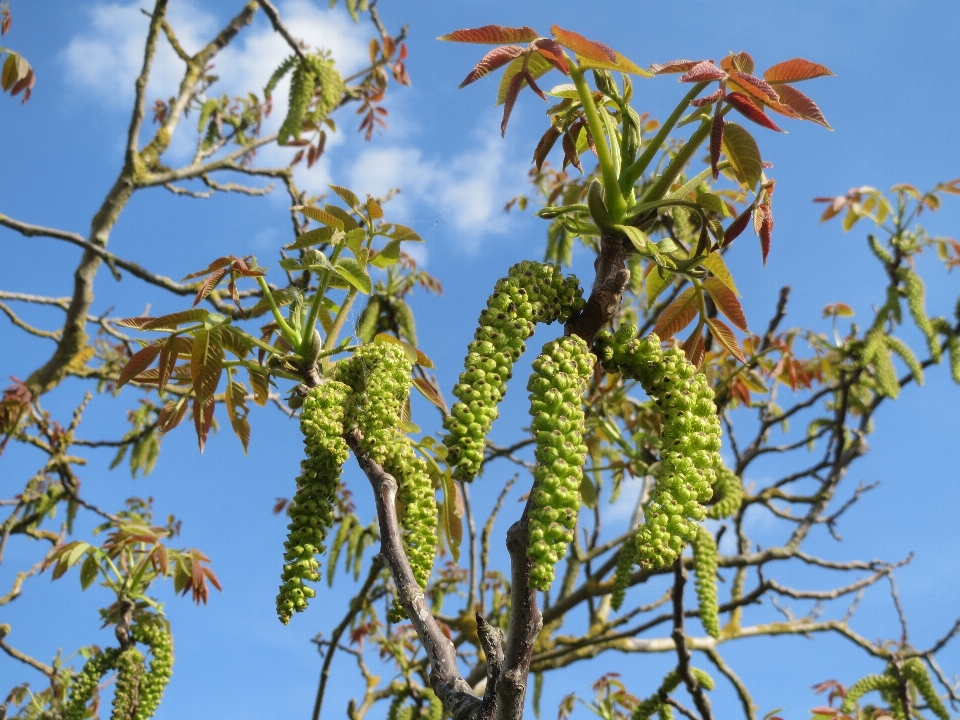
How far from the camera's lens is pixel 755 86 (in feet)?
4.19

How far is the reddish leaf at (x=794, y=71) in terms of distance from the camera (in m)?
1.33

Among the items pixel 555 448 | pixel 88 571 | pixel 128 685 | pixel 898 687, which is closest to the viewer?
pixel 555 448

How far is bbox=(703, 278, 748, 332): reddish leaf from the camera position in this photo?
1.55 meters

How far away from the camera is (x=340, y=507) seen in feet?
16.1

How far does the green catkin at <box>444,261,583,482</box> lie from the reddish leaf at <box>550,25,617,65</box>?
36 centimetres

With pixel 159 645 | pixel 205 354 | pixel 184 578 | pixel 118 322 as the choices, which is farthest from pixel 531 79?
pixel 159 645

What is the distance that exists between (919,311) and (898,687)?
6.78 feet

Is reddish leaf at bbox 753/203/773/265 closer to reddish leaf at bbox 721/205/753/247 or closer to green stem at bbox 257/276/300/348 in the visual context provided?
reddish leaf at bbox 721/205/753/247

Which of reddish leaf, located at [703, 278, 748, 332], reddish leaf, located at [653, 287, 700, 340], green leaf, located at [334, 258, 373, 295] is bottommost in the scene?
reddish leaf, located at [703, 278, 748, 332]

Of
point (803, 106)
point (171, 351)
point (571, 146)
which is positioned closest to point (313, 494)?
point (171, 351)

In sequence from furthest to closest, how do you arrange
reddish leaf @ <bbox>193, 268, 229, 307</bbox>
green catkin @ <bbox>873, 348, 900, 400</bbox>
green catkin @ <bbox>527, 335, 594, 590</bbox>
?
1. green catkin @ <bbox>873, 348, 900, 400</bbox>
2. reddish leaf @ <bbox>193, 268, 229, 307</bbox>
3. green catkin @ <bbox>527, 335, 594, 590</bbox>

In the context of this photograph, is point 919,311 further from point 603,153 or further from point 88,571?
point 88,571

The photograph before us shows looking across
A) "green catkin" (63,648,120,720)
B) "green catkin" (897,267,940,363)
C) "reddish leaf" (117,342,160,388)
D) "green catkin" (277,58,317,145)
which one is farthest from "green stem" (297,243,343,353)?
"green catkin" (897,267,940,363)

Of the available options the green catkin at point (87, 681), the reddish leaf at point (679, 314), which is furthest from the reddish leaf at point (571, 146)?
the green catkin at point (87, 681)
